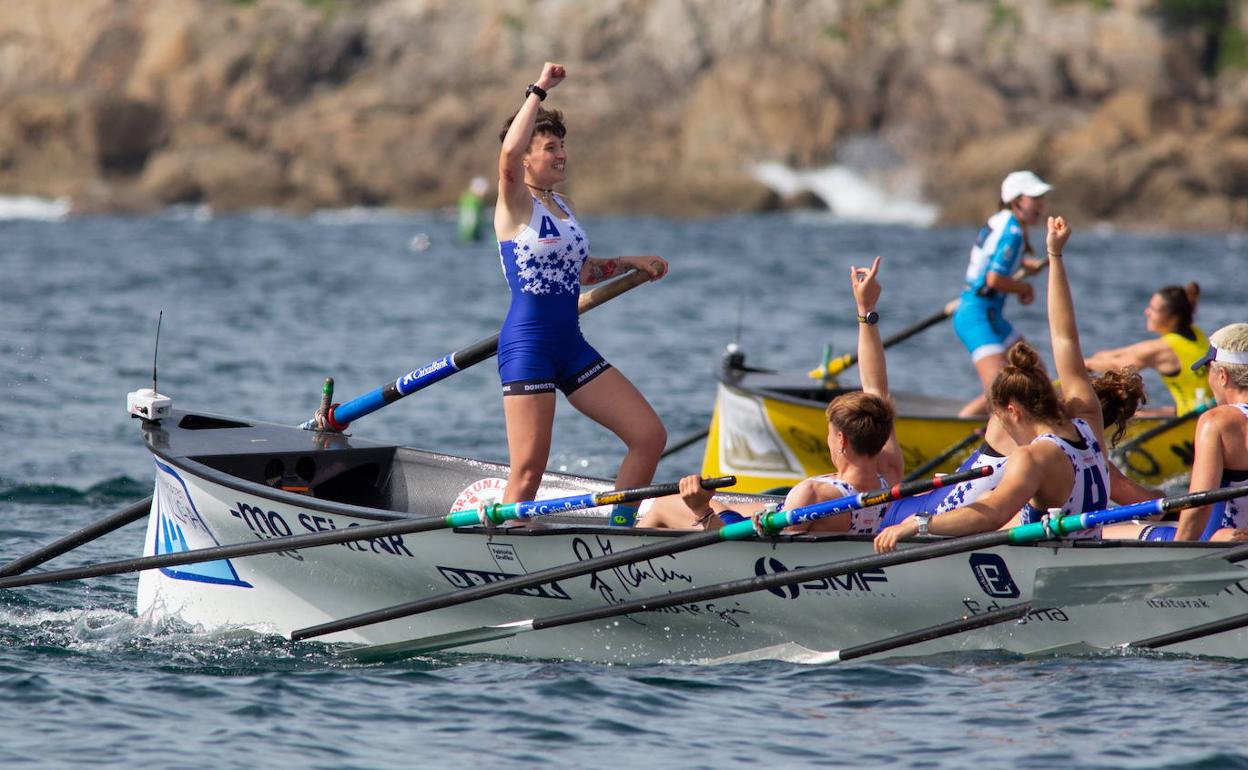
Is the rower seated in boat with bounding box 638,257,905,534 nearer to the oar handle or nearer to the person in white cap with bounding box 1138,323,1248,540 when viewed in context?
the oar handle

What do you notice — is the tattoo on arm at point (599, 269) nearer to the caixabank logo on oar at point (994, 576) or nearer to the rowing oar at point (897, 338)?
the caixabank logo on oar at point (994, 576)

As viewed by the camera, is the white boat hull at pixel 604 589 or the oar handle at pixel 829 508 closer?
the oar handle at pixel 829 508

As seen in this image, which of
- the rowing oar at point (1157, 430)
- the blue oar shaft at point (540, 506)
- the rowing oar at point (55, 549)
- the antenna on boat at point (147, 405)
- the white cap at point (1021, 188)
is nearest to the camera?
the blue oar shaft at point (540, 506)

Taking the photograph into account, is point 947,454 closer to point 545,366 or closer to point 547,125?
point 545,366

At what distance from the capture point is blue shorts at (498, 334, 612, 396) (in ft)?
24.0

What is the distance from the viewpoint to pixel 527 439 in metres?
7.36

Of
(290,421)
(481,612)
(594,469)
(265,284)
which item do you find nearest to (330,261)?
(265,284)

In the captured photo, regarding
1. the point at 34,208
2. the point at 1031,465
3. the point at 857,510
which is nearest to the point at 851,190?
the point at 34,208

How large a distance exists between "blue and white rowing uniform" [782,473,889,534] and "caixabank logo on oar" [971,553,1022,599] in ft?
1.58

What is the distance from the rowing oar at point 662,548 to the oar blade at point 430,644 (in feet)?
0.56

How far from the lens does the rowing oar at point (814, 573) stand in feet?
21.4

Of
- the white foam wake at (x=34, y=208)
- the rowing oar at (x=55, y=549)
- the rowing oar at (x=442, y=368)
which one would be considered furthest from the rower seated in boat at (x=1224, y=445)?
the white foam wake at (x=34, y=208)

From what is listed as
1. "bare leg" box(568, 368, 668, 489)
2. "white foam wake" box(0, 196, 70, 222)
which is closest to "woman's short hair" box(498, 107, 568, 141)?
"bare leg" box(568, 368, 668, 489)

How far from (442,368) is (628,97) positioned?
5027 centimetres
